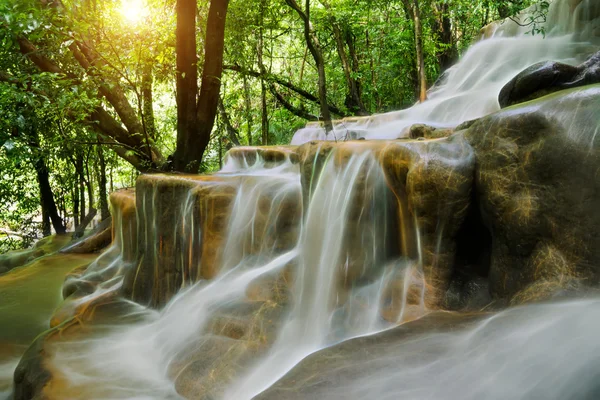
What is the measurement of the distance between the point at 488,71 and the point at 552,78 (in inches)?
192

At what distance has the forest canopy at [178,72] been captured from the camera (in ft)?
24.5

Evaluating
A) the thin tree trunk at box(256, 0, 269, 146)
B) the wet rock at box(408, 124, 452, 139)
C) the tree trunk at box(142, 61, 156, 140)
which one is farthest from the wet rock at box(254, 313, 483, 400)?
the thin tree trunk at box(256, 0, 269, 146)

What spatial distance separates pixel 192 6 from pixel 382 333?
6.42 meters

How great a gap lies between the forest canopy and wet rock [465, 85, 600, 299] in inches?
101

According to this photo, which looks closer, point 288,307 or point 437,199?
point 437,199

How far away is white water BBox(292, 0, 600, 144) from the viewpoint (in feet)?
27.6

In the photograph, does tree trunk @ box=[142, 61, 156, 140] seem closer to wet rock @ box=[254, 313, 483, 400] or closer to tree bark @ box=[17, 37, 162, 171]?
tree bark @ box=[17, 37, 162, 171]

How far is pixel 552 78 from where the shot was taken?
5574 millimetres

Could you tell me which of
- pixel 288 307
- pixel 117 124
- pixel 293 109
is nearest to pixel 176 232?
pixel 288 307

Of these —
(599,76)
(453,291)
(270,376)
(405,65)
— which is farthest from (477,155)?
(405,65)

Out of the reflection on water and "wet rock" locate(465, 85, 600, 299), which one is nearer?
"wet rock" locate(465, 85, 600, 299)

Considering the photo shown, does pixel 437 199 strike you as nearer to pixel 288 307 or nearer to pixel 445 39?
pixel 288 307

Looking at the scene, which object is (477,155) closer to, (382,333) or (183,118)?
(382,333)

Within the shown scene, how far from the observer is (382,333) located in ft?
10.7
